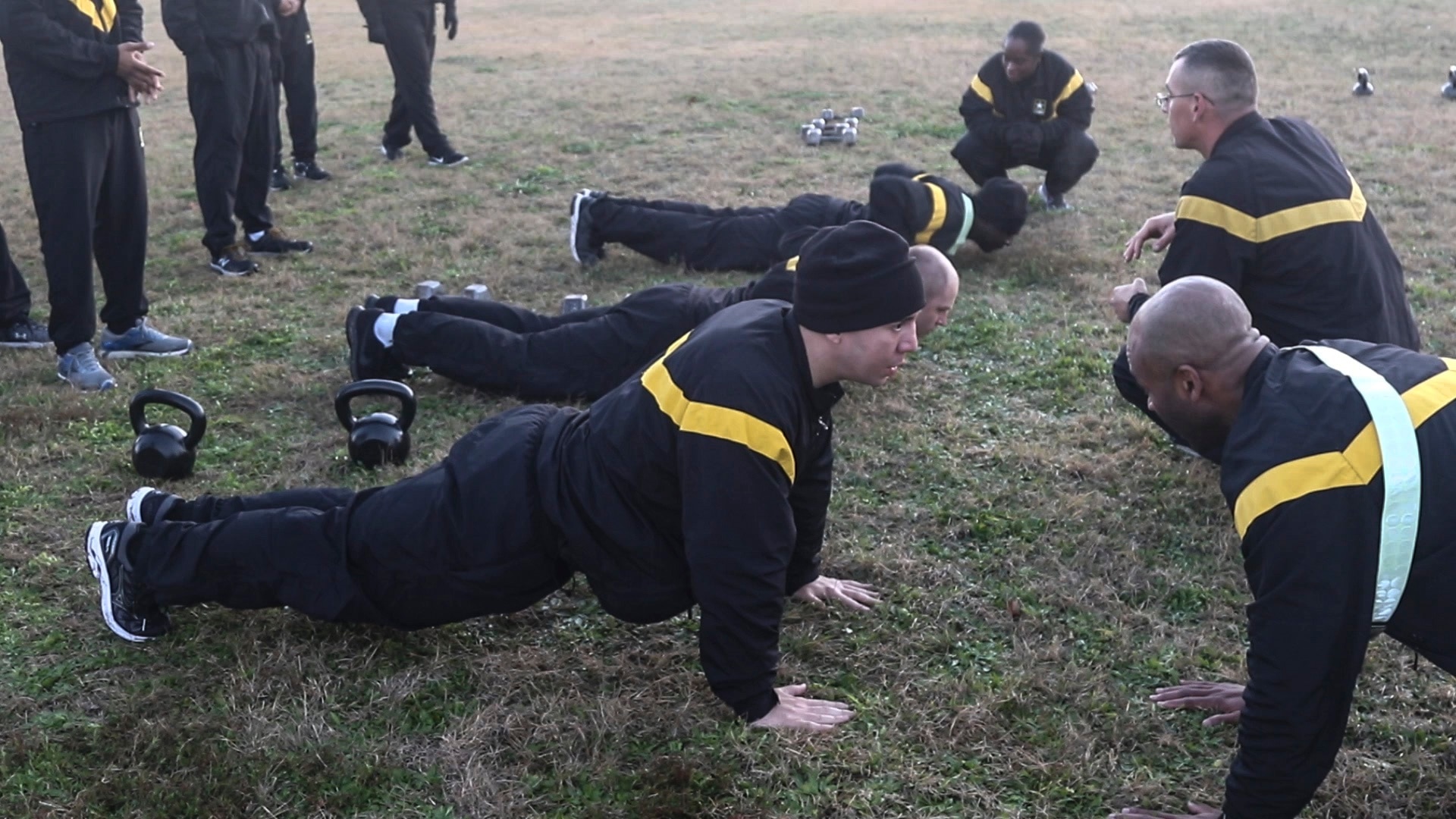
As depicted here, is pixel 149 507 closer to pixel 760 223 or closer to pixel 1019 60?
pixel 760 223

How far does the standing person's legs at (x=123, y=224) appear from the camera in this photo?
19.8ft

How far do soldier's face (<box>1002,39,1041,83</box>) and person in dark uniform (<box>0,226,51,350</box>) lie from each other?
6298 millimetres

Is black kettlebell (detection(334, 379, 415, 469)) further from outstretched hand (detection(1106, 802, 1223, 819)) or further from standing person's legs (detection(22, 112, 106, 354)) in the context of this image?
outstretched hand (detection(1106, 802, 1223, 819))

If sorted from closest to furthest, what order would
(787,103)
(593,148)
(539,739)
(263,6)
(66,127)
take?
(539,739), (66,127), (263,6), (593,148), (787,103)

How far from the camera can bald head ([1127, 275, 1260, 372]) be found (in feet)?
8.66

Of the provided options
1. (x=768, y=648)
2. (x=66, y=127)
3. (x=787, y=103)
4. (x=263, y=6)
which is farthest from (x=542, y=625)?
(x=787, y=103)

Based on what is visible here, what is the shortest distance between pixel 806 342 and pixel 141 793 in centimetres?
209

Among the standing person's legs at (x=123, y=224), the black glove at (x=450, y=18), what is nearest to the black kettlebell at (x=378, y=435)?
the standing person's legs at (x=123, y=224)

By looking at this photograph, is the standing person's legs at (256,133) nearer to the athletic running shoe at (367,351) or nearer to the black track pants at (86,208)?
the black track pants at (86,208)

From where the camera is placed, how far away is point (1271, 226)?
444 centimetres

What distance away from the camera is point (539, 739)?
3504mm

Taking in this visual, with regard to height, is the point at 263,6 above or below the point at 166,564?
above

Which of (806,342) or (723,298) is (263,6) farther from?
(806,342)

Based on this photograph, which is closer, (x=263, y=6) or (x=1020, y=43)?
(x=263, y=6)
